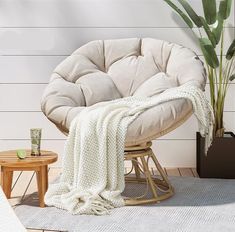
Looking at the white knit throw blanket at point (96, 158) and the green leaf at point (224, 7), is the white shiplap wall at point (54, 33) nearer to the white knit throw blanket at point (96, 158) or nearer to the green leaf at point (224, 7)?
the green leaf at point (224, 7)

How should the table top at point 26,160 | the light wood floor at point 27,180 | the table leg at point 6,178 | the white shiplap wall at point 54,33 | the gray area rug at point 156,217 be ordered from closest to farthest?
the gray area rug at point 156,217
the table top at point 26,160
the table leg at point 6,178
the light wood floor at point 27,180
the white shiplap wall at point 54,33

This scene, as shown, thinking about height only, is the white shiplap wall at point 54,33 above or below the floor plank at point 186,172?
above

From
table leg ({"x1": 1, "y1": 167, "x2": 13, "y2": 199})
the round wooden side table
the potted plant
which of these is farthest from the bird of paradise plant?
table leg ({"x1": 1, "y1": 167, "x2": 13, "y2": 199})

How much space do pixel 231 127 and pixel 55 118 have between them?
155 cm

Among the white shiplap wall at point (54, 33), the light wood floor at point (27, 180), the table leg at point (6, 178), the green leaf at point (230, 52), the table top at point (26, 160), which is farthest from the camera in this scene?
the white shiplap wall at point (54, 33)

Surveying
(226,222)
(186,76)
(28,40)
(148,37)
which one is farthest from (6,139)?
(226,222)

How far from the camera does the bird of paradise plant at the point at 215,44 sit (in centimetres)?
320

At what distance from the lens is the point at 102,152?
2.54 m

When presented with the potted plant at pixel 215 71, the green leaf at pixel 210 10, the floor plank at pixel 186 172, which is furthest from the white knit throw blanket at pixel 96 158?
the floor plank at pixel 186 172

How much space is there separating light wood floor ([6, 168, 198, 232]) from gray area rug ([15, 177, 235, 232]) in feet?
0.25

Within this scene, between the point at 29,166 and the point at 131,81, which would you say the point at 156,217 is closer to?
the point at 29,166

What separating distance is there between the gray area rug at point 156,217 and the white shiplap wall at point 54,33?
1101 millimetres

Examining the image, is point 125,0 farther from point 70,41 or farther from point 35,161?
point 35,161

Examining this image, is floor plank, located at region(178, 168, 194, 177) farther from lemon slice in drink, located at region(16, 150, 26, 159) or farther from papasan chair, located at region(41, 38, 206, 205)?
lemon slice in drink, located at region(16, 150, 26, 159)
